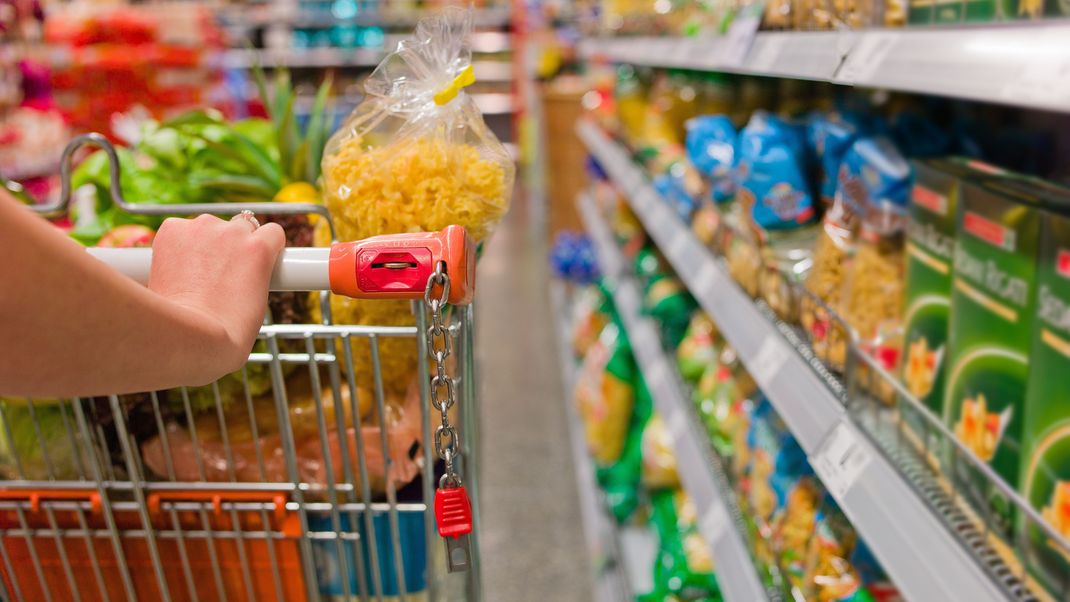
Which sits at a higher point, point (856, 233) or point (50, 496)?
point (856, 233)

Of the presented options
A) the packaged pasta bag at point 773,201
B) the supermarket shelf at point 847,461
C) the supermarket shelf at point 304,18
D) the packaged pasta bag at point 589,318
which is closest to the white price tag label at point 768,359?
the supermarket shelf at point 847,461

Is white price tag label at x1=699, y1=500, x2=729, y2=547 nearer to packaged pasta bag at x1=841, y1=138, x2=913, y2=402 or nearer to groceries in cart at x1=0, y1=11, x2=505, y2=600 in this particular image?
packaged pasta bag at x1=841, y1=138, x2=913, y2=402

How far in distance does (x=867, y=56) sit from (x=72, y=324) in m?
0.77

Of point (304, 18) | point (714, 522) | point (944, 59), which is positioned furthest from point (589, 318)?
point (304, 18)

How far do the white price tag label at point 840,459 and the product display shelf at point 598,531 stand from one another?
106 centimetres

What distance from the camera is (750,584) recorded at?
1193mm

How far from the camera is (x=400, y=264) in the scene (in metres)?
0.69

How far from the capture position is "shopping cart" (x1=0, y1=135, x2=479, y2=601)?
90 centimetres

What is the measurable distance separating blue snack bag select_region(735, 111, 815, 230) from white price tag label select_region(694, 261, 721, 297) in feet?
0.55

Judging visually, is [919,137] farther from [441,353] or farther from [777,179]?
[441,353]

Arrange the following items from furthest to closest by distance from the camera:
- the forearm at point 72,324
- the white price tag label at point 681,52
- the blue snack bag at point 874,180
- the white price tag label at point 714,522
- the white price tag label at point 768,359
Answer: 1. the white price tag label at point 681,52
2. the white price tag label at point 714,522
3. the white price tag label at point 768,359
4. the blue snack bag at point 874,180
5. the forearm at point 72,324

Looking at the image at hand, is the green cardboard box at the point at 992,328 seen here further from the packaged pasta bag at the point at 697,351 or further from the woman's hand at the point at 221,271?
the packaged pasta bag at the point at 697,351

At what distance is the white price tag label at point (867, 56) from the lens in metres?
0.83

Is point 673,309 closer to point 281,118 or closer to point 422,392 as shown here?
point 281,118
